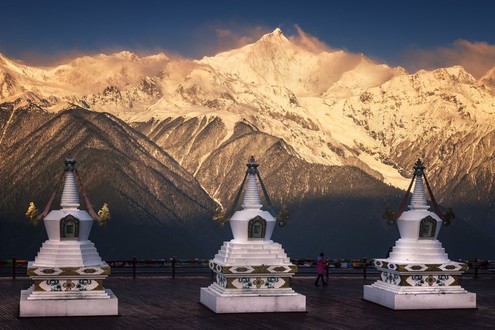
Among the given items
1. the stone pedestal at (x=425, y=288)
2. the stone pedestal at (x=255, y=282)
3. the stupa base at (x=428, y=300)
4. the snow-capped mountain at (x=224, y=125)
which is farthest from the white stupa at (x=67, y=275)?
the snow-capped mountain at (x=224, y=125)

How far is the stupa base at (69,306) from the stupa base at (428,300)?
8.97 metres

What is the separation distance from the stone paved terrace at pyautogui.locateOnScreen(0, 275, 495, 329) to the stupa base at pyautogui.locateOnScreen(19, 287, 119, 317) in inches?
12.8

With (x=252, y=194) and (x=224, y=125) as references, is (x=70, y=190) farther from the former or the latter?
(x=224, y=125)

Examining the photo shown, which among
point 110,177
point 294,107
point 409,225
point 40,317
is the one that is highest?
point 294,107

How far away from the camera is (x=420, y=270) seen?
3086cm

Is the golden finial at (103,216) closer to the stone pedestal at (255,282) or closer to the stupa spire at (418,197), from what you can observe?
the stone pedestal at (255,282)

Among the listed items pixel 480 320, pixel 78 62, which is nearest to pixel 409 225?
pixel 480 320

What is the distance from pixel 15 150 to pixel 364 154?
8751 cm

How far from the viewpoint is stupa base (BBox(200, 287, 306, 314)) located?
29.4 metres

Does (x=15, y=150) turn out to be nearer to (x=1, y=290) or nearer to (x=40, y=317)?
(x=1, y=290)

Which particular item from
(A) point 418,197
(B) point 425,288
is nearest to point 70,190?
(A) point 418,197

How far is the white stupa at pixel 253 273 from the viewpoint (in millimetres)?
29547

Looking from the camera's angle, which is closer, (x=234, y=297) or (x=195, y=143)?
(x=234, y=297)

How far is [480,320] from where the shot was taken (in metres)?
28.3
